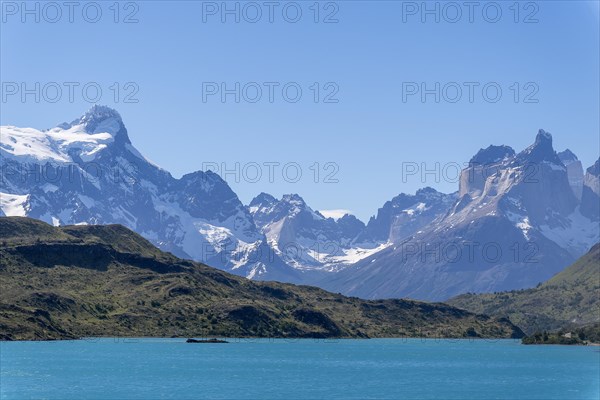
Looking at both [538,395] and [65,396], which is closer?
[65,396]

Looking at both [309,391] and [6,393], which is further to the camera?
[309,391]

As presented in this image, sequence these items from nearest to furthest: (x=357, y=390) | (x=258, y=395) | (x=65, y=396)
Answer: (x=65, y=396) < (x=258, y=395) < (x=357, y=390)

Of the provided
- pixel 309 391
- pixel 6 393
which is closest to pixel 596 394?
pixel 309 391

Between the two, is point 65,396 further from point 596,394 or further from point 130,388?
point 596,394

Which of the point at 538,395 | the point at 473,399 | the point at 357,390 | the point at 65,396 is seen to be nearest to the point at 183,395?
the point at 65,396

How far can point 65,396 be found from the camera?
175 m

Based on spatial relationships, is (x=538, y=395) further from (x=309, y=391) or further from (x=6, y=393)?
(x=6, y=393)

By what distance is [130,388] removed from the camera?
191 meters

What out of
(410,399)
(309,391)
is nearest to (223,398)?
(309,391)

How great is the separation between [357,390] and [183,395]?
36.3m

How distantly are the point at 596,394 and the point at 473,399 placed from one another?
1023 inches

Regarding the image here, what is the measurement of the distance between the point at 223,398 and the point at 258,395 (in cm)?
898

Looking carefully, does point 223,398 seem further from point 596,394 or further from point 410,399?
point 596,394

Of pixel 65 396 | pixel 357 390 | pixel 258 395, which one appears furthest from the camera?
pixel 357 390
